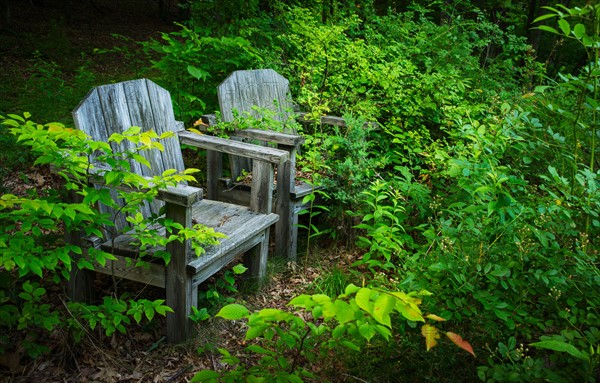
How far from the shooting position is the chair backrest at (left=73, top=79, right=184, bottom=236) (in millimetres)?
2721

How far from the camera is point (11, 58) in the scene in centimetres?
884

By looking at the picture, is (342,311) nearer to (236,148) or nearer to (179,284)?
(179,284)

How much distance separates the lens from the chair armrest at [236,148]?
309cm

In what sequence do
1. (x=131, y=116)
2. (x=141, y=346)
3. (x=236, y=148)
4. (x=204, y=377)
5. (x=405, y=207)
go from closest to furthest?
(x=204, y=377) < (x=141, y=346) < (x=131, y=116) < (x=236, y=148) < (x=405, y=207)

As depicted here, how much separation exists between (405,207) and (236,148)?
140 cm

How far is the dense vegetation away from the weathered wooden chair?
0.23m

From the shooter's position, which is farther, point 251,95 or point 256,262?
point 251,95

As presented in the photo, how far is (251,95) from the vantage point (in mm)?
3934

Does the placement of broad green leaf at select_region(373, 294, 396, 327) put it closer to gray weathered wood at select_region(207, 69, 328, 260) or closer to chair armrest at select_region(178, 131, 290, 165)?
chair armrest at select_region(178, 131, 290, 165)

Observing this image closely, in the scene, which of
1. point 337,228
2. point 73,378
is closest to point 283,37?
point 337,228

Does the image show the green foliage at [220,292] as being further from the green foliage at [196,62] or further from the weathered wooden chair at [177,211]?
the green foliage at [196,62]

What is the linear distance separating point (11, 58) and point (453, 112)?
27.5 feet

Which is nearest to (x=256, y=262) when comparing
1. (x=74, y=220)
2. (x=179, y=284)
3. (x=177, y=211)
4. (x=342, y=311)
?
(x=179, y=284)

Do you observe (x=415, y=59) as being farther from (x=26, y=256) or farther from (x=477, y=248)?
(x=26, y=256)
